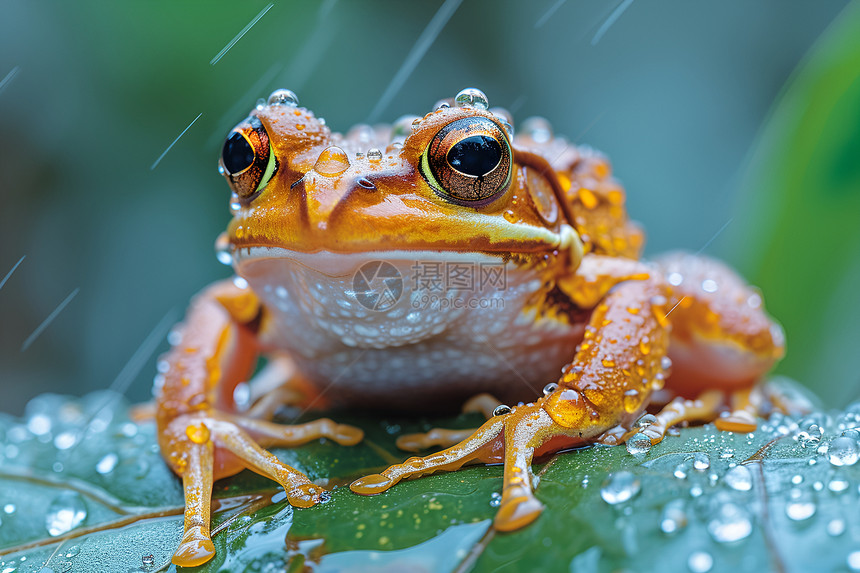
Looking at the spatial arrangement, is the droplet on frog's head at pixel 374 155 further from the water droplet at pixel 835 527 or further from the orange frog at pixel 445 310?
the water droplet at pixel 835 527

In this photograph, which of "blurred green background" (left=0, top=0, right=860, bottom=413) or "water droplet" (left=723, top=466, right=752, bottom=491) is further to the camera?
"blurred green background" (left=0, top=0, right=860, bottom=413)

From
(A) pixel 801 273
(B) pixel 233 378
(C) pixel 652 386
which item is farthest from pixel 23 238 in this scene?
(A) pixel 801 273

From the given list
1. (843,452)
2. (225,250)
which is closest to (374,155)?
(225,250)

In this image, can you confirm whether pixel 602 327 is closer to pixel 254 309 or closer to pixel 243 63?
pixel 254 309

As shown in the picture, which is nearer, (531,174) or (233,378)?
(531,174)

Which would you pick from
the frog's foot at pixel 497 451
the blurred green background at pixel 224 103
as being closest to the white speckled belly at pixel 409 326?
the frog's foot at pixel 497 451

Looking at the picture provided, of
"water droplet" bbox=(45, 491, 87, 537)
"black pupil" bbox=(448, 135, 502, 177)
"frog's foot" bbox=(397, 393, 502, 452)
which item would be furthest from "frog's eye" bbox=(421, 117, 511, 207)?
"water droplet" bbox=(45, 491, 87, 537)

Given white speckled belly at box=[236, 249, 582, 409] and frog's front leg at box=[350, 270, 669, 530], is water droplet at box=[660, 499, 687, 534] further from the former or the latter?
white speckled belly at box=[236, 249, 582, 409]
